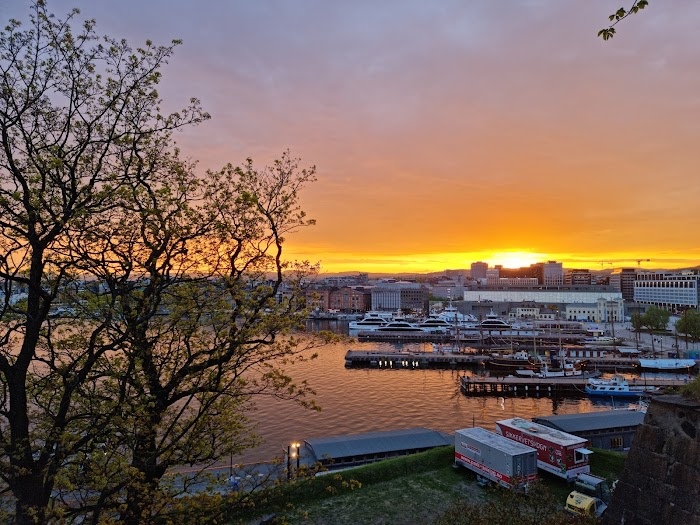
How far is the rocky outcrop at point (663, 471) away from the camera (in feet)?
23.9

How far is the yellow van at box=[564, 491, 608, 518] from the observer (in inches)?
648

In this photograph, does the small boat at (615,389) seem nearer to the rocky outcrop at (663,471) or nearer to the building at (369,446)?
the building at (369,446)

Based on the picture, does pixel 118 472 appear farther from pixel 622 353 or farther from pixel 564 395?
pixel 622 353

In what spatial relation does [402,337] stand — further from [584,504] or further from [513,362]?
[584,504]

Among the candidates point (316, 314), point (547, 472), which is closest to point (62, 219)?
point (547, 472)

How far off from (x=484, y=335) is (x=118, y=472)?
78.8 m

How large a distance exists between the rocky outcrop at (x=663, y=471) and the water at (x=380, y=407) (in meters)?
22.7

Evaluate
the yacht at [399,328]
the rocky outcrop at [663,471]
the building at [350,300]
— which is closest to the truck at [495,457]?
the rocky outcrop at [663,471]

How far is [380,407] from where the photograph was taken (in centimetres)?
3909

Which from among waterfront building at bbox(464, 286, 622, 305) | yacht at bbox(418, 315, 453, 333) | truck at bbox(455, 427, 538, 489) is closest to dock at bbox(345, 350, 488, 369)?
yacht at bbox(418, 315, 453, 333)

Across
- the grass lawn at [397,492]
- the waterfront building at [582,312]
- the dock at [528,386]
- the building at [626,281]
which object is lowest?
the dock at [528,386]

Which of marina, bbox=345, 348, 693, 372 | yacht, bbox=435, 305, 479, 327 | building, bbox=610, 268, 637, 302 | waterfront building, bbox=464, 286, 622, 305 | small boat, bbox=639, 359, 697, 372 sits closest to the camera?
small boat, bbox=639, 359, 697, 372

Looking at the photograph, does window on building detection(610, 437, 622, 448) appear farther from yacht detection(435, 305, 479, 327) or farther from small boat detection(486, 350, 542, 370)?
yacht detection(435, 305, 479, 327)

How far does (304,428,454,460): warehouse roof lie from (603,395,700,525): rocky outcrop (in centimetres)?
1696
